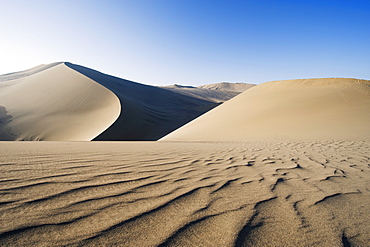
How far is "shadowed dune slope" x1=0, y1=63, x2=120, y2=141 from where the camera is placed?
50.6ft

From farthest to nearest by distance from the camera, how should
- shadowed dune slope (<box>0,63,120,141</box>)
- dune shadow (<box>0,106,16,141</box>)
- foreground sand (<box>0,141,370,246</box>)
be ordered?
shadowed dune slope (<box>0,63,120,141</box>) → dune shadow (<box>0,106,16,141</box>) → foreground sand (<box>0,141,370,246</box>)

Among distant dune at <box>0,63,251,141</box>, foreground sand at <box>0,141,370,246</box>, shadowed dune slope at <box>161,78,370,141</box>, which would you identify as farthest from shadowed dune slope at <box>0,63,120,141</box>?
foreground sand at <box>0,141,370,246</box>

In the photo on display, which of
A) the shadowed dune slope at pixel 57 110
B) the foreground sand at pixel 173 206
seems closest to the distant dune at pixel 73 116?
the shadowed dune slope at pixel 57 110

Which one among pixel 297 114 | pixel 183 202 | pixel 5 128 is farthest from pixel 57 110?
pixel 183 202

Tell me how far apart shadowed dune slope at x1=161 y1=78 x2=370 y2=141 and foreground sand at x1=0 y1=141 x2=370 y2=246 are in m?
6.33

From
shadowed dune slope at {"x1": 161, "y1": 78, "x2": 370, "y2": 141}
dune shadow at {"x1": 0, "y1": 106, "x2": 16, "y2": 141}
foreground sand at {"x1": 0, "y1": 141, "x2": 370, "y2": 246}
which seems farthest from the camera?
dune shadow at {"x1": 0, "y1": 106, "x2": 16, "y2": 141}

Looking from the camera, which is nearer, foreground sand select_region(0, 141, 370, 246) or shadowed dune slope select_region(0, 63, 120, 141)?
foreground sand select_region(0, 141, 370, 246)

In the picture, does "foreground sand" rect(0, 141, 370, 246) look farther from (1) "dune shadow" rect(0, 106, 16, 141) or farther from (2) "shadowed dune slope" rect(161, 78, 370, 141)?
(1) "dune shadow" rect(0, 106, 16, 141)

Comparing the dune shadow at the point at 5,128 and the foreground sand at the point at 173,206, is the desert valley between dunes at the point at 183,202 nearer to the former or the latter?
the foreground sand at the point at 173,206

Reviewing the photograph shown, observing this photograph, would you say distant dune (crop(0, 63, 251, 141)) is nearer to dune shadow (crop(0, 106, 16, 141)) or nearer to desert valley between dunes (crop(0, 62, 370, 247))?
dune shadow (crop(0, 106, 16, 141))

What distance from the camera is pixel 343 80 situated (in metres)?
14.2

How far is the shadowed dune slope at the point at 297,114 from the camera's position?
837 cm

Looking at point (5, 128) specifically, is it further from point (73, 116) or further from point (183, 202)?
point (183, 202)

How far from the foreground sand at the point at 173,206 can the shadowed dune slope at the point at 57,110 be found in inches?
498
